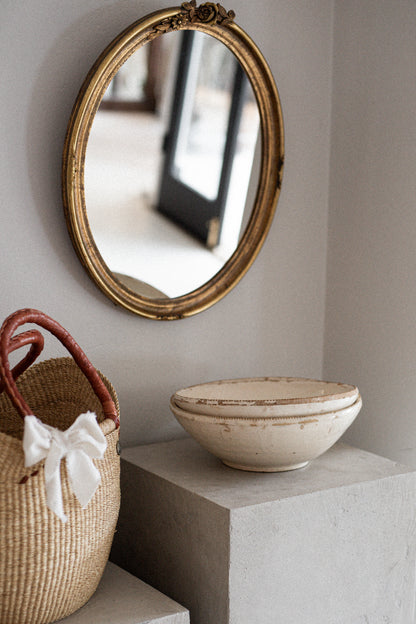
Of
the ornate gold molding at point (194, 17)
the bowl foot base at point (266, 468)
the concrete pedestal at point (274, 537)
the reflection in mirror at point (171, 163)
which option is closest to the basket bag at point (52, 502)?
the concrete pedestal at point (274, 537)

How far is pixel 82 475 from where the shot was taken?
107 centimetres

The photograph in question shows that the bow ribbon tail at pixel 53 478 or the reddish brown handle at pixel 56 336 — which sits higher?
the reddish brown handle at pixel 56 336

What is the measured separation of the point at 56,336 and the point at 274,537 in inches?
21.0

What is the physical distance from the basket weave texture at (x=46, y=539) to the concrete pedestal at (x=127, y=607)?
3cm

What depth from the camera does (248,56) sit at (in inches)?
65.7

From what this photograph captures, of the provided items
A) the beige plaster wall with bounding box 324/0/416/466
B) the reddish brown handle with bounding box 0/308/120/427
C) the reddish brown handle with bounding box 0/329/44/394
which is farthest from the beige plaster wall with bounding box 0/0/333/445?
the reddish brown handle with bounding box 0/308/120/427

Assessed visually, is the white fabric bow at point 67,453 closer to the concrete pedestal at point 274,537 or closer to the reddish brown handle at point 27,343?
the reddish brown handle at point 27,343

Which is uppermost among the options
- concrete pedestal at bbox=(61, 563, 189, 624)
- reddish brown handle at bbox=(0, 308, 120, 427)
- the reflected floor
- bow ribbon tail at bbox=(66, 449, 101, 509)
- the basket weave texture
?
the reflected floor

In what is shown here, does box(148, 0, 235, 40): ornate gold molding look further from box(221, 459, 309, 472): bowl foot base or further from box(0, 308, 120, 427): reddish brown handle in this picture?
box(221, 459, 309, 472): bowl foot base

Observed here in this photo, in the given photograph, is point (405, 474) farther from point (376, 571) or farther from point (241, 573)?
point (241, 573)

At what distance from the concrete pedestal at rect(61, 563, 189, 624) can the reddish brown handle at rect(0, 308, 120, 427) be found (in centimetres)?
31

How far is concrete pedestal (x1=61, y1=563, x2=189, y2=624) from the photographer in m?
1.18

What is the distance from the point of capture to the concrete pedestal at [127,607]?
1183 millimetres

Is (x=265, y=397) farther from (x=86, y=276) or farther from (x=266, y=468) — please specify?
(x=86, y=276)
